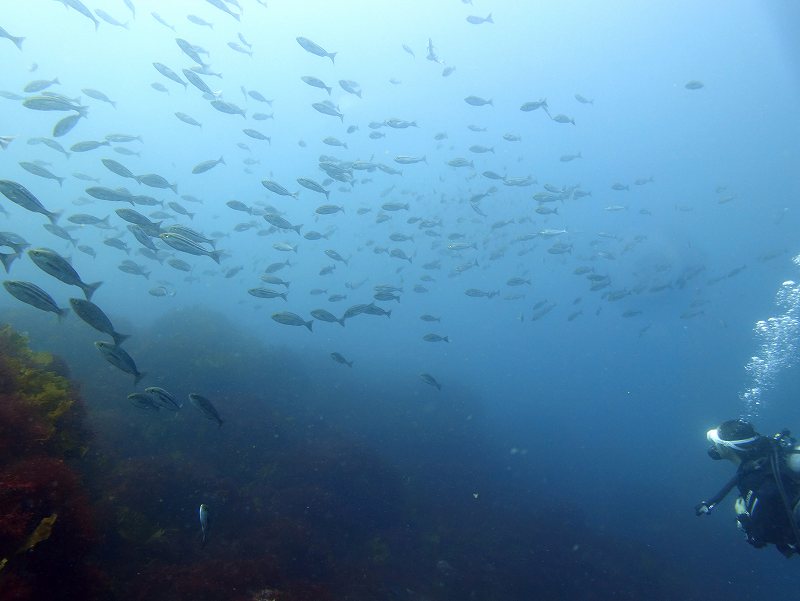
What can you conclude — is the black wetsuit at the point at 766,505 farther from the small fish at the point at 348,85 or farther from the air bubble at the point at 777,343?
the air bubble at the point at 777,343

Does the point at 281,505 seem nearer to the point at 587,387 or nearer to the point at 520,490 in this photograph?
the point at 520,490

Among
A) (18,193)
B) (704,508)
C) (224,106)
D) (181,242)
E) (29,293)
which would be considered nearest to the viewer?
(29,293)

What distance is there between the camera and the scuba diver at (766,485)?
511 centimetres

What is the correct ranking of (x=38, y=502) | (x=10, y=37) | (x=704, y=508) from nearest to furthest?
(x=38, y=502) < (x=704, y=508) < (x=10, y=37)

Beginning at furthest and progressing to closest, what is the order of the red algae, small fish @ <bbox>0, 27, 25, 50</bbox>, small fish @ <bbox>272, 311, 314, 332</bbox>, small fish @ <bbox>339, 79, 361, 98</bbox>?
1. small fish @ <bbox>339, 79, 361, 98</bbox>
2. small fish @ <bbox>272, 311, 314, 332</bbox>
3. small fish @ <bbox>0, 27, 25, 50</bbox>
4. the red algae

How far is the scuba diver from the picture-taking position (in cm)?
511

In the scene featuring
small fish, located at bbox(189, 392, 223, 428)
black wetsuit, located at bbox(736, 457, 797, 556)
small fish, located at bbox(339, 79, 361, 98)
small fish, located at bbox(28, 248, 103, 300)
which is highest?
small fish, located at bbox(339, 79, 361, 98)

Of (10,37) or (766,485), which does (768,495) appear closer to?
(766,485)

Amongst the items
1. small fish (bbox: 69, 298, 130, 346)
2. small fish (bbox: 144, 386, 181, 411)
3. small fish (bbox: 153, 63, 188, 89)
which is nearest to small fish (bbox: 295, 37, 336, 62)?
small fish (bbox: 153, 63, 188, 89)

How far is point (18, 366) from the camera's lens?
5.70 m

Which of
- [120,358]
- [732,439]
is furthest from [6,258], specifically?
[732,439]

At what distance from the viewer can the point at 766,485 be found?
5.29m

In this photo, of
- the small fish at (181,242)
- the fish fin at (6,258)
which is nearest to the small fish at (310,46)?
the small fish at (181,242)

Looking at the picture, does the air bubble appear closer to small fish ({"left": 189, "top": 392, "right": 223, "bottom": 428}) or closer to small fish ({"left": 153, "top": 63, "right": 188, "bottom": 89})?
small fish ({"left": 189, "top": 392, "right": 223, "bottom": 428})
